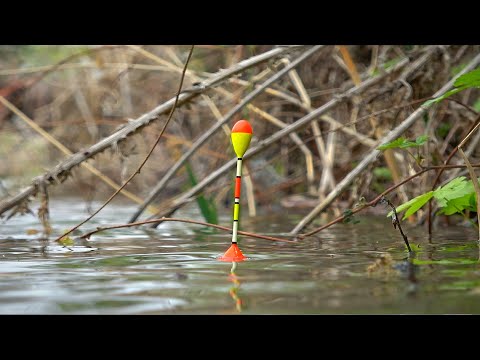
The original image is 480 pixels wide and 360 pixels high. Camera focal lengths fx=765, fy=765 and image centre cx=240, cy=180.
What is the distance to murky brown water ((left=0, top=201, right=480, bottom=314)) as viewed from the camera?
1.78 metres

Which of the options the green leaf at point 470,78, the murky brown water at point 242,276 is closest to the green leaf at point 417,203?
the murky brown water at point 242,276

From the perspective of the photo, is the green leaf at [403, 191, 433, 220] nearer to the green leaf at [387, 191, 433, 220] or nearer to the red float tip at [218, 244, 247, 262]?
the green leaf at [387, 191, 433, 220]

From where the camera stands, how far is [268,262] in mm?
2590

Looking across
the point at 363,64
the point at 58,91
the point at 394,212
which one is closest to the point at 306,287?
the point at 394,212

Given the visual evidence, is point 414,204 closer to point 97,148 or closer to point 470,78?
point 470,78

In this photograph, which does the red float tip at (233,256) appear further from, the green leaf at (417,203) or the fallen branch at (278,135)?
the fallen branch at (278,135)

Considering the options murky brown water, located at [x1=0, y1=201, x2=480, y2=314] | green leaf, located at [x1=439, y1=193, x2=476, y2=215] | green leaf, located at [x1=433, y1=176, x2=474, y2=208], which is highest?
green leaf, located at [x1=433, y1=176, x2=474, y2=208]

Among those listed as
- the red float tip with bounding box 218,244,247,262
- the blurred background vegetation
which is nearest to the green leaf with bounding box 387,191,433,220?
the red float tip with bounding box 218,244,247,262

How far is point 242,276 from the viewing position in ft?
7.39

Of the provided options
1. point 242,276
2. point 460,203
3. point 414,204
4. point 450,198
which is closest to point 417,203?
point 414,204

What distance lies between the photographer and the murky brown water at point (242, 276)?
1780 millimetres

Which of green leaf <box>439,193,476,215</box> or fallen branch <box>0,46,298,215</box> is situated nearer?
green leaf <box>439,193,476,215</box>

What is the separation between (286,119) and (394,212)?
12.6ft

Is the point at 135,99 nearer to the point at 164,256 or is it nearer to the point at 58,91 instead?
the point at 58,91
